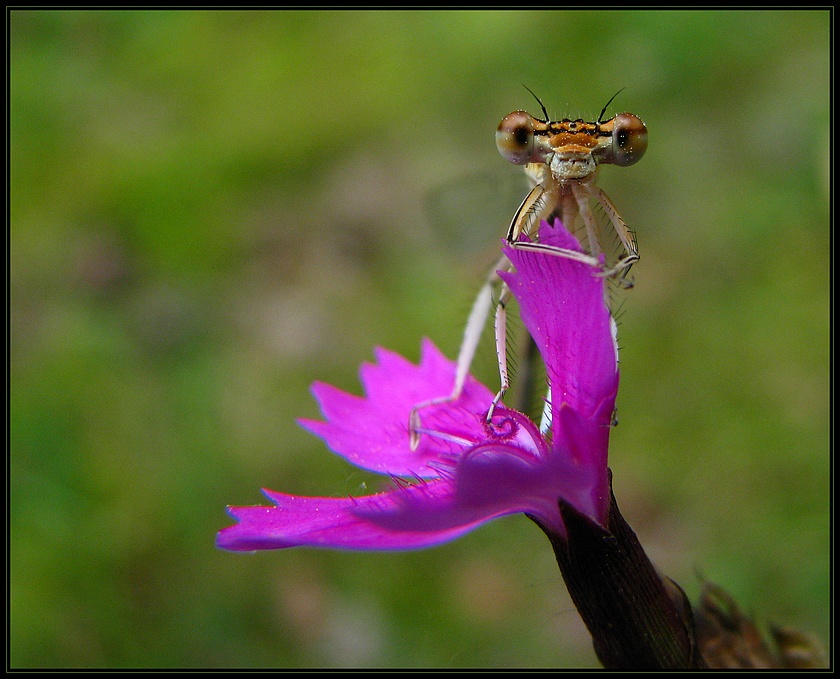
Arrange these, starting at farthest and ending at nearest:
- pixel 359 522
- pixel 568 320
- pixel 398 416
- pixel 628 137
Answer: pixel 398 416, pixel 628 137, pixel 568 320, pixel 359 522

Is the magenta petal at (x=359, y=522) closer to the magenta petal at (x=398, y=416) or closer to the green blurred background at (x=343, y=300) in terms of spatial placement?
the magenta petal at (x=398, y=416)

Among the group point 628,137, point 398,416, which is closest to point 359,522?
point 398,416

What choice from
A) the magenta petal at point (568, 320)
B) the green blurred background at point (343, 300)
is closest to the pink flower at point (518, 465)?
the magenta petal at point (568, 320)

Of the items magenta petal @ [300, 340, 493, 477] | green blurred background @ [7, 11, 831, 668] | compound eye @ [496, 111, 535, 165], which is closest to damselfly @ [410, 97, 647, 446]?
compound eye @ [496, 111, 535, 165]

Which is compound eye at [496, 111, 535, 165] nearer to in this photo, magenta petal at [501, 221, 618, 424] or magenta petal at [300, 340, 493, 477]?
magenta petal at [501, 221, 618, 424]

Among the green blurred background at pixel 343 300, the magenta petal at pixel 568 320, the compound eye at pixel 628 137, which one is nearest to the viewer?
the magenta petal at pixel 568 320

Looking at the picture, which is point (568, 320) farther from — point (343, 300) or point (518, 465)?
point (343, 300)
